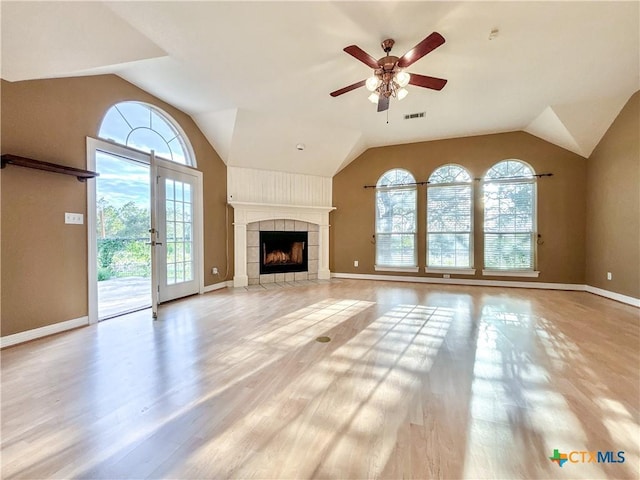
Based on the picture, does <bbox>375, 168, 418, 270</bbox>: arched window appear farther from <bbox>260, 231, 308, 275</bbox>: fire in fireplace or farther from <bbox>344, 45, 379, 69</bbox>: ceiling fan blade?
<bbox>344, 45, 379, 69</bbox>: ceiling fan blade

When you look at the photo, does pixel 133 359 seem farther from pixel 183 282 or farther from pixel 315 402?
pixel 183 282

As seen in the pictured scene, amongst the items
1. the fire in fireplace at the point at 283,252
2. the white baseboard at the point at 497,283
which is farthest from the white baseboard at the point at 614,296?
the fire in fireplace at the point at 283,252

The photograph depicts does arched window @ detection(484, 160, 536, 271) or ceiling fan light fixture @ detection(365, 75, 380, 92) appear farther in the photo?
arched window @ detection(484, 160, 536, 271)

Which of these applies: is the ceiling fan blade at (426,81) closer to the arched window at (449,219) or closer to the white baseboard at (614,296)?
the arched window at (449,219)

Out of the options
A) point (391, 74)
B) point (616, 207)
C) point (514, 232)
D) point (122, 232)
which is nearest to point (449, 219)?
point (514, 232)

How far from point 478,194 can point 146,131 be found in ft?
19.9

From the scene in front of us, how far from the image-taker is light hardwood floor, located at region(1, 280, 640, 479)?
125 centimetres

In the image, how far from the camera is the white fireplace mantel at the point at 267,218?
552 cm

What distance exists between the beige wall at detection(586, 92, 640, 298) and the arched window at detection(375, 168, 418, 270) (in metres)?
3.02

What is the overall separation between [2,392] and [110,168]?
14.4 feet

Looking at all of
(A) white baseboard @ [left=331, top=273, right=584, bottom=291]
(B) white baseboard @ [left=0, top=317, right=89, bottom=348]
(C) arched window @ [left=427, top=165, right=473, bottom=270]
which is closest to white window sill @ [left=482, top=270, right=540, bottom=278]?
(A) white baseboard @ [left=331, top=273, right=584, bottom=291]

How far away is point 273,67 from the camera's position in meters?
3.24

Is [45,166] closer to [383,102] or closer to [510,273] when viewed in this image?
[383,102]

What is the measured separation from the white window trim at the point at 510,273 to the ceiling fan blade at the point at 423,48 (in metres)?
4.53
